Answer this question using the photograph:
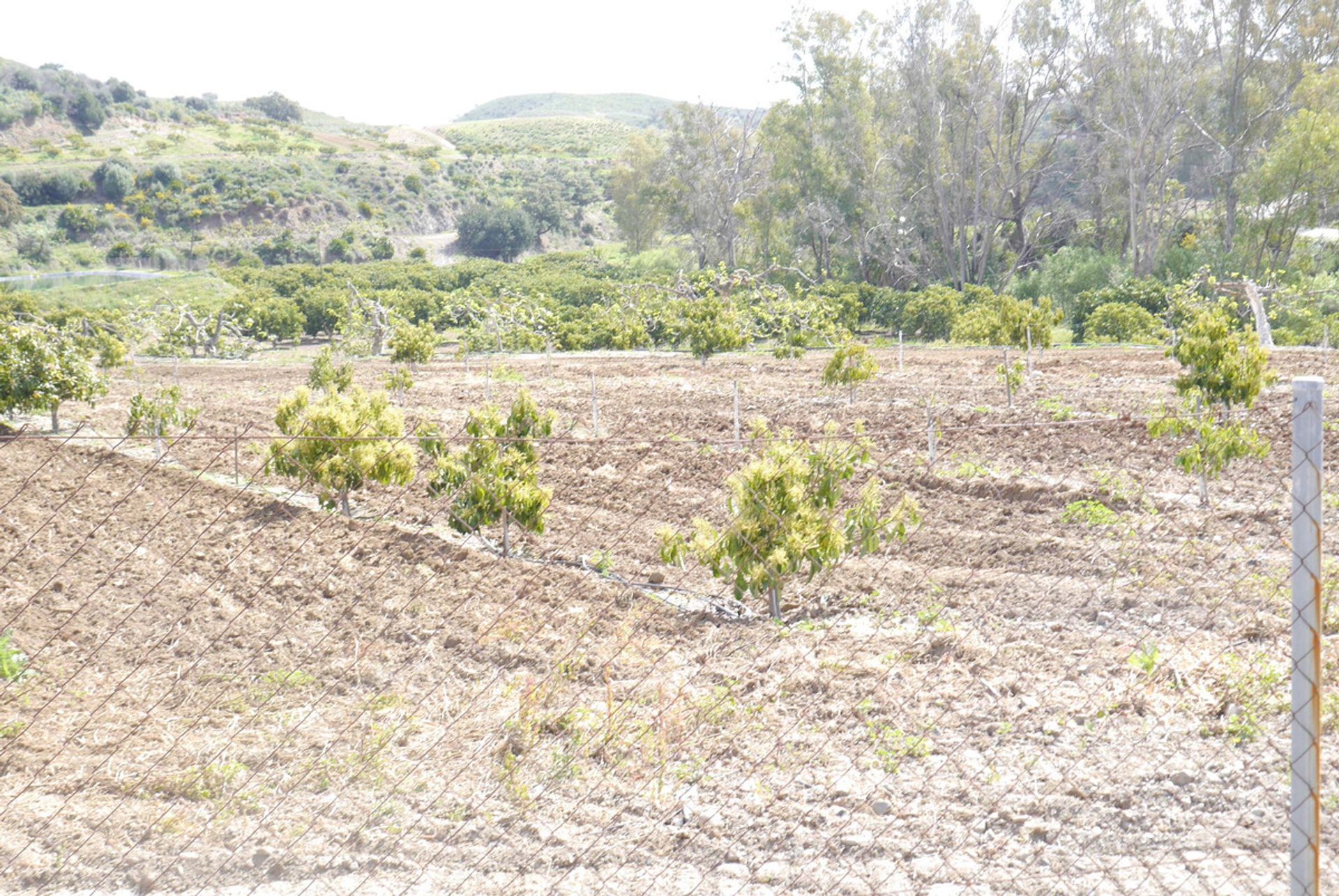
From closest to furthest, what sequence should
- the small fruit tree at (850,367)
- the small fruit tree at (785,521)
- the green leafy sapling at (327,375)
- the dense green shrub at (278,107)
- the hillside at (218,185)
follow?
the small fruit tree at (785,521)
the small fruit tree at (850,367)
the green leafy sapling at (327,375)
the hillside at (218,185)
the dense green shrub at (278,107)

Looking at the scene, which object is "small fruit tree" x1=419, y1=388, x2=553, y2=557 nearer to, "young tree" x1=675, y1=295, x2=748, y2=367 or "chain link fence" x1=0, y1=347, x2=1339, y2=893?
"chain link fence" x1=0, y1=347, x2=1339, y2=893

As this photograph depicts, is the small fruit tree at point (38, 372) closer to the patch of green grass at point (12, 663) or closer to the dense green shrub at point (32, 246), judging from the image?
the patch of green grass at point (12, 663)

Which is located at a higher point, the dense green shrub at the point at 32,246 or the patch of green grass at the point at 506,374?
the dense green shrub at the point at 32,246

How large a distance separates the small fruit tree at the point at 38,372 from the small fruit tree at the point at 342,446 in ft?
18.1

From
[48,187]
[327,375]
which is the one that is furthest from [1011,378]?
[48,187]

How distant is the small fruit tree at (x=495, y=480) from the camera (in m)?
8.36

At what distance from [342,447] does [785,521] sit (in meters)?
4.37

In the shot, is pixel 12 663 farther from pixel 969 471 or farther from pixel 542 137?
pixel 542 137

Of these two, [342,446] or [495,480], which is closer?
[495,480]

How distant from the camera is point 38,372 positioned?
13695 millimetres

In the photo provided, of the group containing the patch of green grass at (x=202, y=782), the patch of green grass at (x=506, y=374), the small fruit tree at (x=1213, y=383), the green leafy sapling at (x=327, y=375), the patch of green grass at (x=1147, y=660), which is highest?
the small fruit tree at (x=1213, y=383)

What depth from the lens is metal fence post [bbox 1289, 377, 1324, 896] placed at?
258 cm

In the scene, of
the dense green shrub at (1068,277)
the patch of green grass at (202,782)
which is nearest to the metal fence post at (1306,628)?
the patch of green grass at (202,782)

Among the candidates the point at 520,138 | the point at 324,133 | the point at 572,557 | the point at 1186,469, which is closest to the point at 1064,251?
the point at 1186,469
